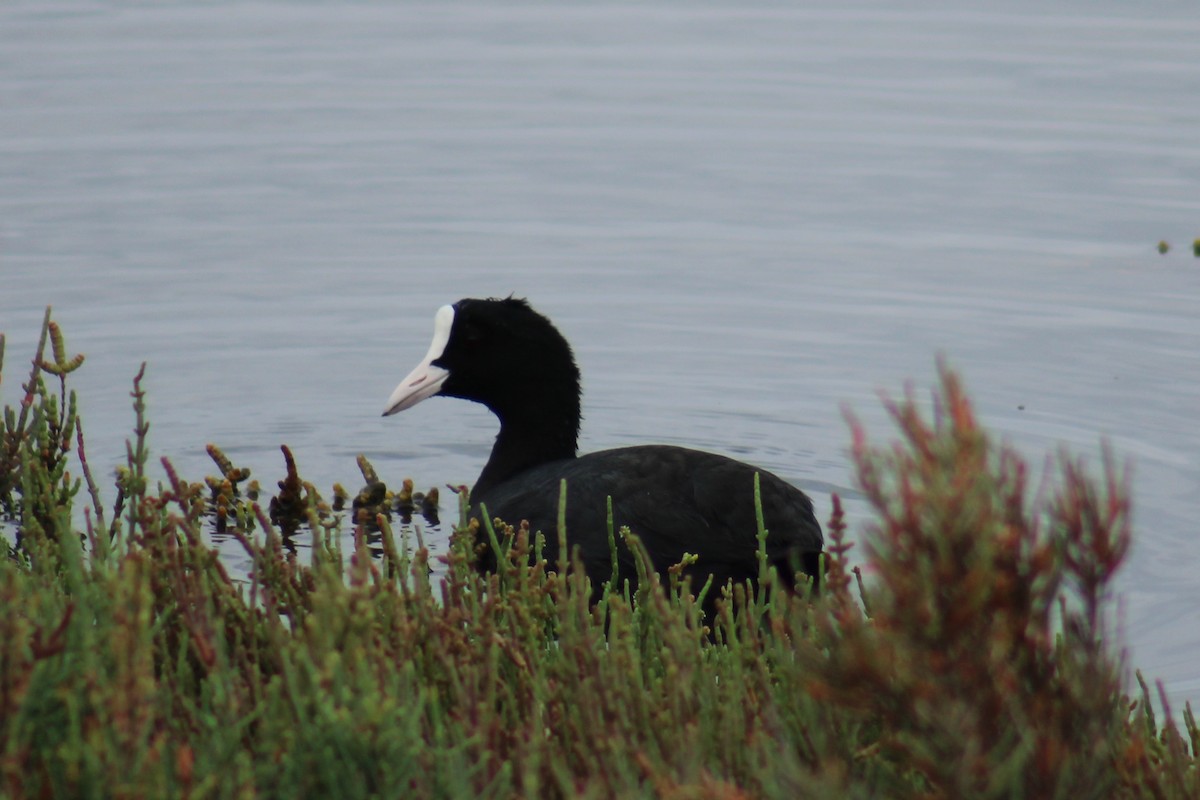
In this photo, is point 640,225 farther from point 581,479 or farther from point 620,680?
point 620,680

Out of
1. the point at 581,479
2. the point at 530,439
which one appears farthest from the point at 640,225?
the point at 581,479

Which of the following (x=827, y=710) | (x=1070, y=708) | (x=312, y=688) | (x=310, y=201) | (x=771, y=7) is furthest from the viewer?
(x=771, y=7)

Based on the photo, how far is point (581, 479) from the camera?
6.21m

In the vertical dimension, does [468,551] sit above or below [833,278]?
below

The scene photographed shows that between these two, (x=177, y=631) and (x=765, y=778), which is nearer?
(x=765, y=778)

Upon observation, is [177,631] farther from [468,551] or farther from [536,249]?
[536,249]

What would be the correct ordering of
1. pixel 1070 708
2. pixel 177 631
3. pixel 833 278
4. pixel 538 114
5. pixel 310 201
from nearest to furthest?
pixel 1070 708
pixel 177 631
pixel 833 278
pixel 310 201
pixel 538 114

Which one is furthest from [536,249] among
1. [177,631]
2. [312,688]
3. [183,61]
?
[312,688]

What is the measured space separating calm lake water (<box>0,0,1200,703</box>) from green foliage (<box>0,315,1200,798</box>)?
9.70 ft

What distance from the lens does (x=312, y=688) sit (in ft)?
9.50

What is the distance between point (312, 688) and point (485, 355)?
4.47m

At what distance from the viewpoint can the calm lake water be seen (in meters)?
9.03

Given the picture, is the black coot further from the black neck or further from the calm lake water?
the calm lake water

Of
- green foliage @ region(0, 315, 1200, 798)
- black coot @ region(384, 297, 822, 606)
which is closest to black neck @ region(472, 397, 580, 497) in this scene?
black coot @ region(384, 297, 822, 606)
